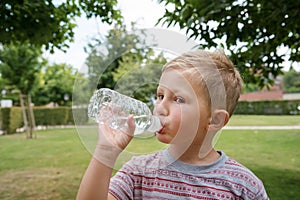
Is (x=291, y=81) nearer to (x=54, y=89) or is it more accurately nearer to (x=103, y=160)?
(x=54, y=89)

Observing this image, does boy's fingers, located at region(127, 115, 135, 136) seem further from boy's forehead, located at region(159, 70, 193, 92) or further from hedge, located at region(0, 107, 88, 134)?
hedge, located at region(0, 107, 88, 134)

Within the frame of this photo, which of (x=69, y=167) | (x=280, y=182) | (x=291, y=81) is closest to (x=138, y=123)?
(x=280, y=182)

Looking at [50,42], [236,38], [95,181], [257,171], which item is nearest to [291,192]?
[257,171]

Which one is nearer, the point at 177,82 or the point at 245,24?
the point at 177,82

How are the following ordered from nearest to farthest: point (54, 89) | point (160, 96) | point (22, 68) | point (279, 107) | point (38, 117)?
point (160, 96) < point (22, 68) < point (38, 117) < point (279, 107) < point (54, 89)

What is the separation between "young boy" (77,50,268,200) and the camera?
2.60ft

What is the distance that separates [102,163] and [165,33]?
34 cm

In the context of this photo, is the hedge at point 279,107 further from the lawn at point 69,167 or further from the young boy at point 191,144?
the young boy at point 191,144

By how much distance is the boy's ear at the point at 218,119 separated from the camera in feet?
2.84

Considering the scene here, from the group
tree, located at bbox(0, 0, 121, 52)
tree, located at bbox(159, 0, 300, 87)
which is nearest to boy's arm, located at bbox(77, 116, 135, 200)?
tree, located at bbox(159, 0, 300, 87)

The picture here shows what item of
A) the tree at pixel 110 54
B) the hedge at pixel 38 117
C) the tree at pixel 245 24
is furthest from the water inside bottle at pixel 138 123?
the hedge at pixel 38 117

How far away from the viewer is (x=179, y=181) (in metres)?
0.85

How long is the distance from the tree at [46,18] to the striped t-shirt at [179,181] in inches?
93.7

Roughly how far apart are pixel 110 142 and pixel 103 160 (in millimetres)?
38
